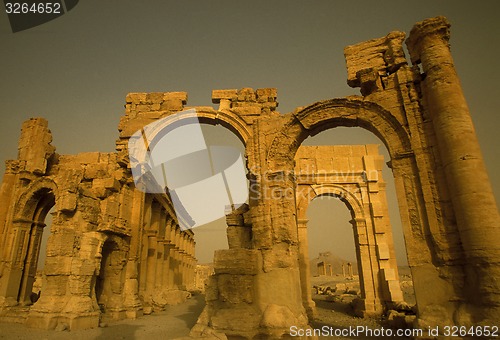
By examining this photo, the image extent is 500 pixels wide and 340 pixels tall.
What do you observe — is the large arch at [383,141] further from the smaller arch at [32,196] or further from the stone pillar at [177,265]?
the stone pillar at [177,265]

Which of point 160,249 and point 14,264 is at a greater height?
point 160,249

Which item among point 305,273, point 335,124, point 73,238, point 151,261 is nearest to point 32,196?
point 73,238

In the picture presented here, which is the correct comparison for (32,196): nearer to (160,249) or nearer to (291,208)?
(160,249)

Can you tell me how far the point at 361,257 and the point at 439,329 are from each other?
7.77 m

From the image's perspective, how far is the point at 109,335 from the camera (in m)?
7.18

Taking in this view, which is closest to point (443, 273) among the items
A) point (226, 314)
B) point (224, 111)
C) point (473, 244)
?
point (473, 244)

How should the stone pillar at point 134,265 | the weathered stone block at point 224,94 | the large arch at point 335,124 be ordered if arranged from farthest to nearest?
1. the stone pillar at point 134,265
2. the weathered stone block at point 224,94
3. the large arch at point 335,124

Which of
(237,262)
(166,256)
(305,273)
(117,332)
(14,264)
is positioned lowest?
(117,332)

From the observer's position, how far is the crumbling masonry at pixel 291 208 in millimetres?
5168

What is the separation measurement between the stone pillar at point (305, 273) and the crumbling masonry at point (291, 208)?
3.15 m

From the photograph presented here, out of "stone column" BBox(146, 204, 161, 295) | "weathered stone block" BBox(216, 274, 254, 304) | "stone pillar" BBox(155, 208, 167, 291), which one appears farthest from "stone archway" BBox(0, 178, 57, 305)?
"weathered stone block" BBox(216, 274, 254, 304)

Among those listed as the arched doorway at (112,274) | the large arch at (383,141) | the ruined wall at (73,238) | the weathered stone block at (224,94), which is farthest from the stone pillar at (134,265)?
the large arch at (383,141)

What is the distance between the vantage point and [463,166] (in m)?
5.32

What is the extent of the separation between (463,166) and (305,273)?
8.16 metres
